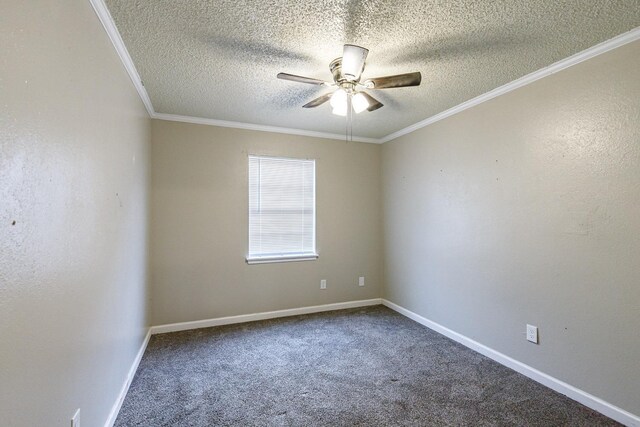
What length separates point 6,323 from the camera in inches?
34.8

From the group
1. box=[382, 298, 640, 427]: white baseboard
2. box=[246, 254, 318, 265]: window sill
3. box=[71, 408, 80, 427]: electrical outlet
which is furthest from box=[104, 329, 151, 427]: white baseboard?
box=[382, 298, 640, 427]: white baseboard

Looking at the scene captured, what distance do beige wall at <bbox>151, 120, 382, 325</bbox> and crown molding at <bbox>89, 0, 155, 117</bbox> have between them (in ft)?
2.76

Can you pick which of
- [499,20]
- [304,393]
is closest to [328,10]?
[499,20]

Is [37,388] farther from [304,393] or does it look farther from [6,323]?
[304,393]

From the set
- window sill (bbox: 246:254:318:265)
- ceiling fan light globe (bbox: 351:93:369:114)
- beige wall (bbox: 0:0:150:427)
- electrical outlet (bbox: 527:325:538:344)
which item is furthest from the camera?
window sill (bbox: 246:254:318:265)

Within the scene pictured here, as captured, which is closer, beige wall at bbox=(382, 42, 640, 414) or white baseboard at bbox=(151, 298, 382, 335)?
beige wall at bbox=(382, 42, 640, 414)

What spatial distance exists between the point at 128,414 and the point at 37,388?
1225mm

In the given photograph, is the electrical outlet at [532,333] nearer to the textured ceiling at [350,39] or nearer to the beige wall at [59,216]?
the textured ceiling at [350,39]

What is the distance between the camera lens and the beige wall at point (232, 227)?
11.2 ft

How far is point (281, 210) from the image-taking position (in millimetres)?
3939

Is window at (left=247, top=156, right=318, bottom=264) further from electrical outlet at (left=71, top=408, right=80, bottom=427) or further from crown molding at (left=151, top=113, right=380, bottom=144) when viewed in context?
electrical outlet at (left=71, top=408, right=80, bottom=427)

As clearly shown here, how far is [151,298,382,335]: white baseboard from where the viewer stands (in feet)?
11.1

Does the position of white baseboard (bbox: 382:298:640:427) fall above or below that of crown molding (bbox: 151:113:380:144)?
below

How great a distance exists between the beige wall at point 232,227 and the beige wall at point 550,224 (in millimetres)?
1100
